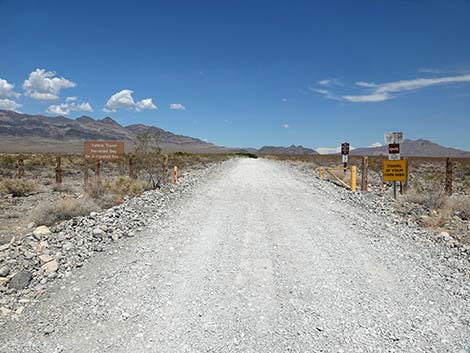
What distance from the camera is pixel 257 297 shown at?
15.6 ft

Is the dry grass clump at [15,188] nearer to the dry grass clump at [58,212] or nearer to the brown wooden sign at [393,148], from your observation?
the dry grass clump at [58,212]

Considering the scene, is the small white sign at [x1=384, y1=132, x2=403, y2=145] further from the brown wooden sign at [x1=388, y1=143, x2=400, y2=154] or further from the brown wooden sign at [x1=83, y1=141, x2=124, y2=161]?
the brown wooden sign at [x1=83, y1=141, x2=124, y2=161]

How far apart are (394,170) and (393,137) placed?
1.31 metres

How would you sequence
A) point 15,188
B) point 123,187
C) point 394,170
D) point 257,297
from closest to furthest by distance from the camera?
1. point 257,297
2. point 394,170
3. point 123,187
4. point 15,188

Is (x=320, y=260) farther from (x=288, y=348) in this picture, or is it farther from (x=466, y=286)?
(x=288, y=348)

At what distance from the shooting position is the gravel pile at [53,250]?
200 inches

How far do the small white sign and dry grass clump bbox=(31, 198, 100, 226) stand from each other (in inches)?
426

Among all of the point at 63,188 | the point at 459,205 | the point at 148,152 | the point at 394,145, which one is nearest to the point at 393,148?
the point at 394,145

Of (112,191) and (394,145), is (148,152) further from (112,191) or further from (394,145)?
(394,145)

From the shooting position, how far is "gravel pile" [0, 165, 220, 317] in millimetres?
5090

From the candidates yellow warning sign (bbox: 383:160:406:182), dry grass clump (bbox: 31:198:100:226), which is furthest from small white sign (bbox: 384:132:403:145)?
dry grass clump (bbox: 31:198:100:226)

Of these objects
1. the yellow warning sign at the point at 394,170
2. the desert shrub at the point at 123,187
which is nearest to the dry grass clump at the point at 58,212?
the desert shrub at the point at 123,187

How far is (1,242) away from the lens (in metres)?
7.75

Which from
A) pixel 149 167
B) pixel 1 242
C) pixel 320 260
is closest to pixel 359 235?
pixel 320 260
